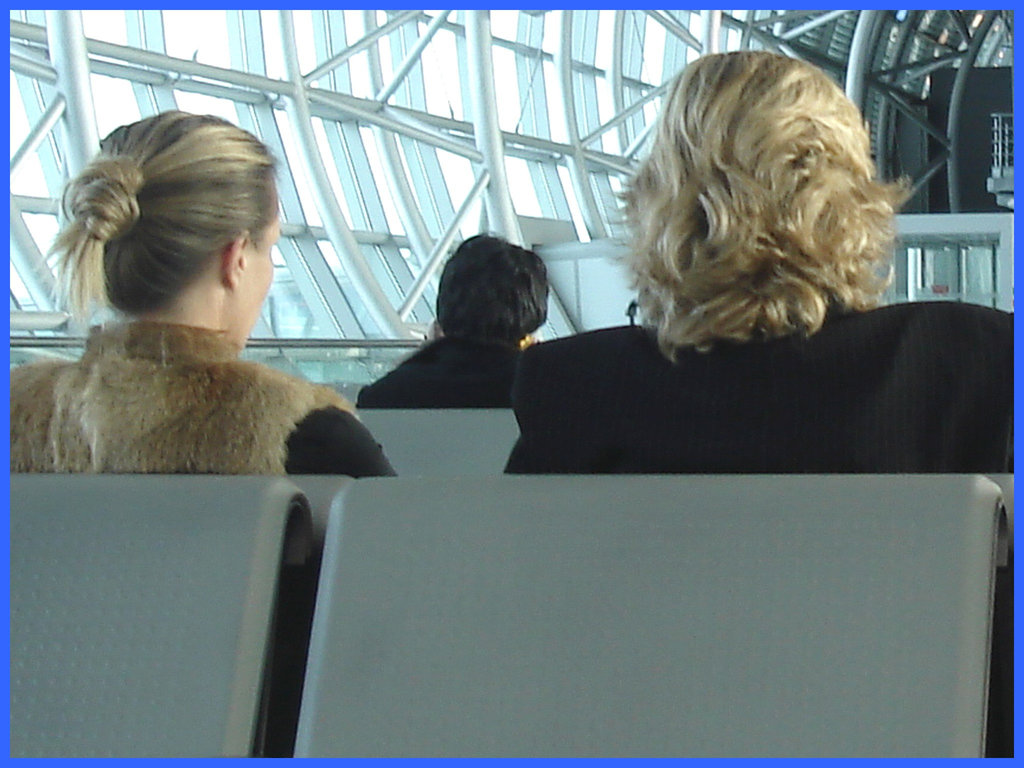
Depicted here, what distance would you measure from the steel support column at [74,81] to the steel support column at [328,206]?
4.66 metres

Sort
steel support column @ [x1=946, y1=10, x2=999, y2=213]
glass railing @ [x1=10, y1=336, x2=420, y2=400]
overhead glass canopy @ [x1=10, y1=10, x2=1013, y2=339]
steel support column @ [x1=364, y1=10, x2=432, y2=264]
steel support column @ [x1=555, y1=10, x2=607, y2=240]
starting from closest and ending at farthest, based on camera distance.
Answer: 1. glass railing @ [x1=10, y1=336, x2=420, y2=400]
2. overhead glass canopy @ [x1=10, y1=10, x2=1013, y2=339]
3. steel support column @ [x1=364, y1=10, x2=432, y2=264]
4. steel support column @ [x1=555, y1=10, x2=607, y2=240]
5. steel support column @ [x1=946, y1=10, x2=999, y2=213]

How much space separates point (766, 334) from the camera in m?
1.96

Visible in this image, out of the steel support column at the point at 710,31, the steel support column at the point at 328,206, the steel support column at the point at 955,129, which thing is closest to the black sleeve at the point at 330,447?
the steel support column at the point at 328,206

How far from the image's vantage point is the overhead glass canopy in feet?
39.2

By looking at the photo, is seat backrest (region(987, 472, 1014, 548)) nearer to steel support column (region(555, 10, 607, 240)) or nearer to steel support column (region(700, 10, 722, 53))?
steel support column (region(555, 10, 607, 240))

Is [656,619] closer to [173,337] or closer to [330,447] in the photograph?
[330,447]

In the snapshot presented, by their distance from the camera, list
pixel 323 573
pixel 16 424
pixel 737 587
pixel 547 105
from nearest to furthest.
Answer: pixel 737 587
pixel 323 573
pixel 16 424
pixel 547 105

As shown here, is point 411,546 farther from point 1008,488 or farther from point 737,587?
point 1008,488

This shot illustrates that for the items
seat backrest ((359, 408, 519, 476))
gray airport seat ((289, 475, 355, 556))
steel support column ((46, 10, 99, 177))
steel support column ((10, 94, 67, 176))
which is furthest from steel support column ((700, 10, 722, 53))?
gray airport seat ((289, 475, 355, 556))

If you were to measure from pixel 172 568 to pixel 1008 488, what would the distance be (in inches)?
40.0

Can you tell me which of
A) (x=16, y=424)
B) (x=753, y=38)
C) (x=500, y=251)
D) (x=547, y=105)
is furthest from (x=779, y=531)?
(x=753, y=38)

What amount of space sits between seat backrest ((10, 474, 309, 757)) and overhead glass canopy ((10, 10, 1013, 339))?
8110 millimetres

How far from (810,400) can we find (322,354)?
6624 millimetres

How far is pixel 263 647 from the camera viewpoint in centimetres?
176
